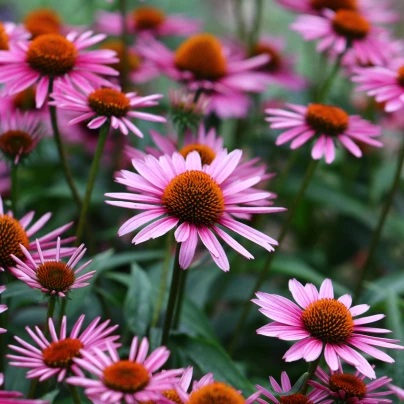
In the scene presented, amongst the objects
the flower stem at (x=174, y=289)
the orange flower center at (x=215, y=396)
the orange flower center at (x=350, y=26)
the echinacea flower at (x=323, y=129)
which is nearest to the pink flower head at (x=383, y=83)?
the echinacea flower at (x=323, y=129)

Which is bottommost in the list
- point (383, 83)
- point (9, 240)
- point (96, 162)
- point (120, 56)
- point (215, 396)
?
point (215, 396)

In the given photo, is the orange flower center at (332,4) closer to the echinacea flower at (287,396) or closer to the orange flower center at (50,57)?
the orange flower center at (50,57)

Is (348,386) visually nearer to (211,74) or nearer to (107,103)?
(107,103)

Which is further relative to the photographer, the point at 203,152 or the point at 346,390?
the point at 203,152

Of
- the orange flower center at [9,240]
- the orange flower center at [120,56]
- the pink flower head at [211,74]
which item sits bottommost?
the orange flower center at [9,240]

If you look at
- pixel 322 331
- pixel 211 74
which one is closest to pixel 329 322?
pixel 322 331

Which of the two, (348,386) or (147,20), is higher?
(147,20)

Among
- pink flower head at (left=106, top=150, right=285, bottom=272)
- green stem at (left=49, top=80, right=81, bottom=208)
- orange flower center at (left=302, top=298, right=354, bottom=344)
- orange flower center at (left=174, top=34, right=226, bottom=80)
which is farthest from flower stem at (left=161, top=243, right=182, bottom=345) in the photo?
orange flower center at (left=174, top=34, right=226, bottom=80)

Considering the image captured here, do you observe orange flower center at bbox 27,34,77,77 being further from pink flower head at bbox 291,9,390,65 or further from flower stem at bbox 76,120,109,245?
pink flower head at bbox 291,9,390,65
